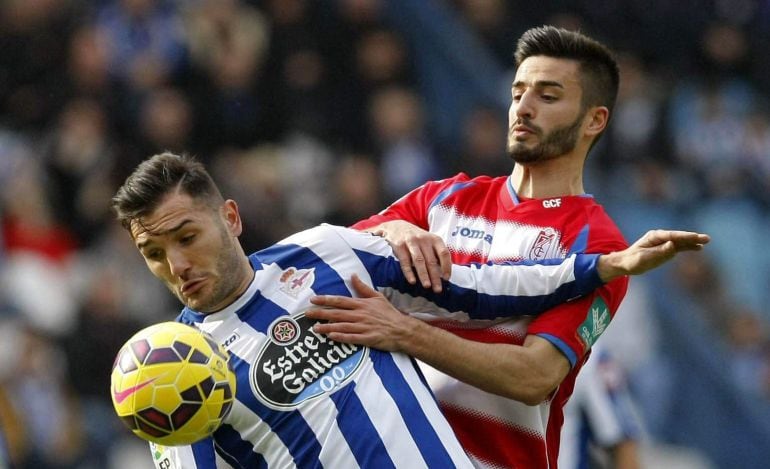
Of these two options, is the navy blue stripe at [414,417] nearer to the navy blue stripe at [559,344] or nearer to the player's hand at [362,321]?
the player's hand at [362,321]

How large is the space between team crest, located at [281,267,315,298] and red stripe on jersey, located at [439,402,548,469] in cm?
86

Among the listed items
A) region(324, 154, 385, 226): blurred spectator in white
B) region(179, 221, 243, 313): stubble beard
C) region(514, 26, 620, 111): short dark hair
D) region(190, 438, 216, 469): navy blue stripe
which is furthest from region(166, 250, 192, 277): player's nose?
region(324, 154, 385, 226): blurred spectator in white

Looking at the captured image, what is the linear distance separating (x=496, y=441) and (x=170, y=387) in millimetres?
1568

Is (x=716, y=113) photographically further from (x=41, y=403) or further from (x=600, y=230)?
(x=600, y=230)

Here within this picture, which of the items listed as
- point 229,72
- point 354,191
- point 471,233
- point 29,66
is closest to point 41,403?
point 29,66

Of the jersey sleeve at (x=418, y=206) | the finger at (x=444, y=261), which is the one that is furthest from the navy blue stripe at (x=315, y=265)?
the jersey sleeve at (x=418, y=206)

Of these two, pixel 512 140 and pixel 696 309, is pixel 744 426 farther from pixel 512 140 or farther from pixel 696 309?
pixel 512 140

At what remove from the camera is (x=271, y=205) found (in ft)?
34.6

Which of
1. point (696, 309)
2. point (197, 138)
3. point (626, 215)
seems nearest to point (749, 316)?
point (696, 309)

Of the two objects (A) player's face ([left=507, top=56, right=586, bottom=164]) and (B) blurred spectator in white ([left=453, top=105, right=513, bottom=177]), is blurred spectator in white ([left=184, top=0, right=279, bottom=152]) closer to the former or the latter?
(B) blurred spectator in white ([left=453, top=105, right=513, bottom=177])

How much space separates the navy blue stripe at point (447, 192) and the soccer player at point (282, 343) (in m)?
0.76

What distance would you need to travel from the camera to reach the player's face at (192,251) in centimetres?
458

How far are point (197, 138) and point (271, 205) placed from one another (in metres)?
0.85

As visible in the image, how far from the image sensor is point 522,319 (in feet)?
16.9
